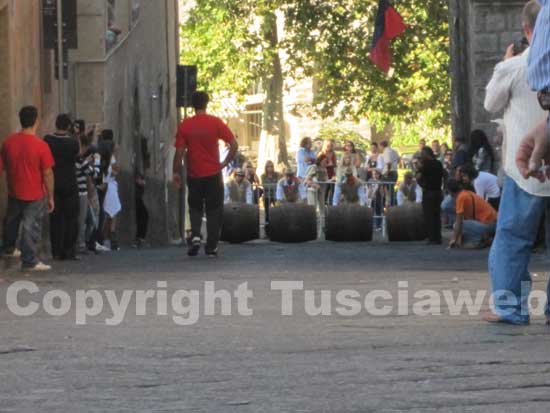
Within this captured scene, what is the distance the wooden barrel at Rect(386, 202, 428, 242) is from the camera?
92.8 feet

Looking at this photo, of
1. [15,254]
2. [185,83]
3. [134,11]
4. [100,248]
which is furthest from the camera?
[134,11]

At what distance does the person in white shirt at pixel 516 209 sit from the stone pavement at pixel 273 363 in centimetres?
21

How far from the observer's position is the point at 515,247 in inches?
404

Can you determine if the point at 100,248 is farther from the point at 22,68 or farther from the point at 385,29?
the point at 385,29

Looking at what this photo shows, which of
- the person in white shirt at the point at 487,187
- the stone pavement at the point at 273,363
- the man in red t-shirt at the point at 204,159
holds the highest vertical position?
the man in red t-shirt at the point at 204,159

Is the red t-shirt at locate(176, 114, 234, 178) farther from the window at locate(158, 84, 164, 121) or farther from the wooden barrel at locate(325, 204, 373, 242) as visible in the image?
the window at locate(158, 84, 164, 121)

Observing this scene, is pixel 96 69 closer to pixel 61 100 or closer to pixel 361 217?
pixel 61 100

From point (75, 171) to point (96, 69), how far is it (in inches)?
390

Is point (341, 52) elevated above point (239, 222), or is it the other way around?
point (341, 52)

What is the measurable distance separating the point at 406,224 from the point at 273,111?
1445 inches

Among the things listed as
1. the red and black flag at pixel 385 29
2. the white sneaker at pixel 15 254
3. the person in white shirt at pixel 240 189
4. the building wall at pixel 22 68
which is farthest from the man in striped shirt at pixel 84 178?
the person in white shirt at pixel 240 189

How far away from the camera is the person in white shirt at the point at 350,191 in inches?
1334

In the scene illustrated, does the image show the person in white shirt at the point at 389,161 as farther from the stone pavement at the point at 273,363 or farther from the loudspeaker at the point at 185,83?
the stone pavement at the point at 273,363

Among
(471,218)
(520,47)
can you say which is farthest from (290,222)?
(520,47)
